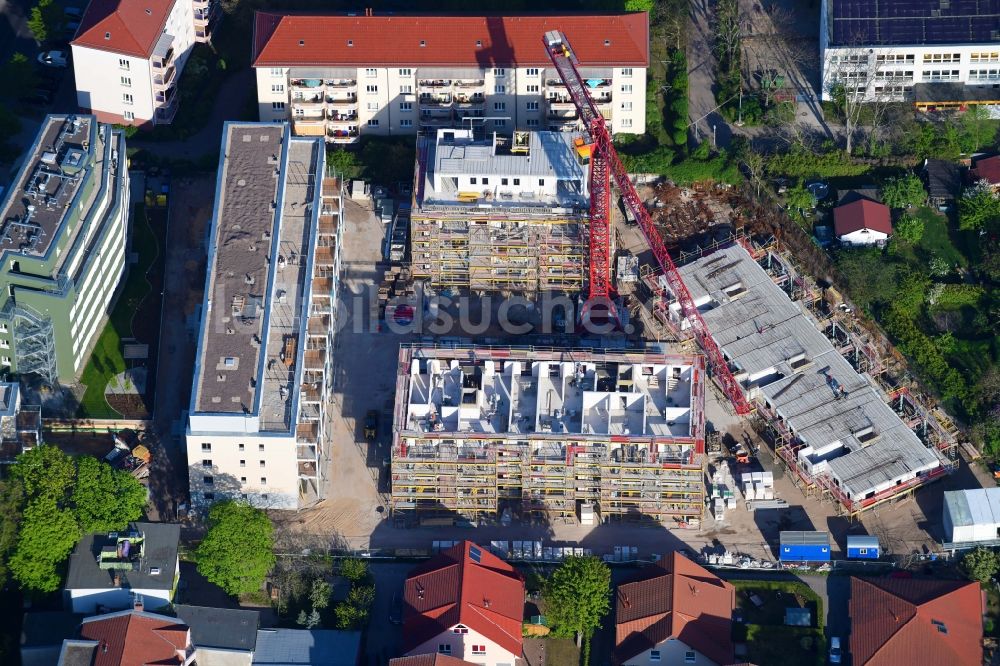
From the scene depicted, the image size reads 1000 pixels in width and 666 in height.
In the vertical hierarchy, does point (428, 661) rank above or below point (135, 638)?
below

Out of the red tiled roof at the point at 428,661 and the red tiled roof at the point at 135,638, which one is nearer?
the red tiled roof at the point at 428,661

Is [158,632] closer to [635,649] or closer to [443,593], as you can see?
[443,593]

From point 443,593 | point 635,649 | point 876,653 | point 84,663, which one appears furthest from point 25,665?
point 876,653

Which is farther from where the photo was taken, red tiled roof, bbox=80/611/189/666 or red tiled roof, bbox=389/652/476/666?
red tiled roof, bbox=80/611/189/666

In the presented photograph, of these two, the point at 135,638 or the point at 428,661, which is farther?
the point at 135,638
